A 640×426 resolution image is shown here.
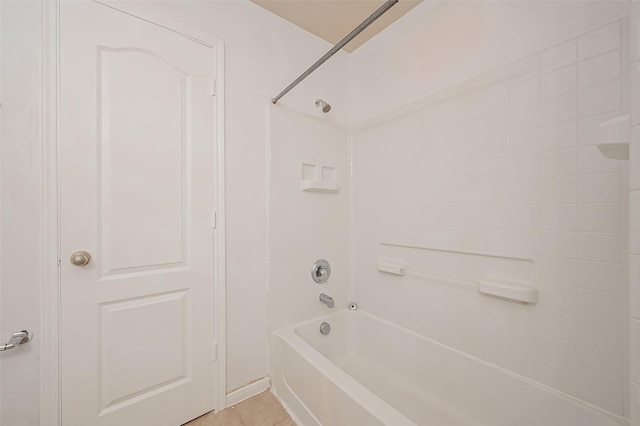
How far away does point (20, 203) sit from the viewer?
3.27 ft

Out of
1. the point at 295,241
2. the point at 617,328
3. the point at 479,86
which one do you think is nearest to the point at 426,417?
the point at 617,328

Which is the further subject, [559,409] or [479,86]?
[479,86]

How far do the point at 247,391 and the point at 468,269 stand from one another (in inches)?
56.6

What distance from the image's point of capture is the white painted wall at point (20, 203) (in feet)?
3.20

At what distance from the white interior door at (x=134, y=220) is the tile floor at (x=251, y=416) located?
82 millimetres

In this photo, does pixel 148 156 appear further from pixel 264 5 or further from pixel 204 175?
pixel 264 5

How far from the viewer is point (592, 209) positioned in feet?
3.27

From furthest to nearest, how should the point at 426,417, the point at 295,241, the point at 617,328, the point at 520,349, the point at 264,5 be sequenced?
the point at 295,241
the point at 264,5
the point at 426,417
the point at 520,349
the point at 617,328

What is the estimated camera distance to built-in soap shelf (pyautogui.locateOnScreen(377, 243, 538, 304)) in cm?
116

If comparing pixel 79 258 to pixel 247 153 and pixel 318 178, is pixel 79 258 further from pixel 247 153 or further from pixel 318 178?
pixel 318 178

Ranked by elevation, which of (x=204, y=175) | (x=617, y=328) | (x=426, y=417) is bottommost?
(x=426, y=417)

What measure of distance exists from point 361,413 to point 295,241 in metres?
1.00

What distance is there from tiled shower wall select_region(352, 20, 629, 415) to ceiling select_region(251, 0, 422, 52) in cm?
70

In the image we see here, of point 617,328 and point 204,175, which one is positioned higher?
point 204,175
